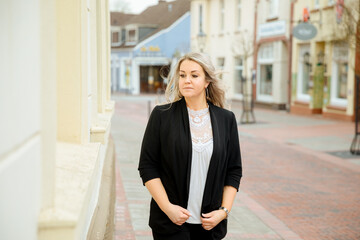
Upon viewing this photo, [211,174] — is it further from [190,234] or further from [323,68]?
A: [323,68]

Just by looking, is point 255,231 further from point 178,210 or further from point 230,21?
point 230,21

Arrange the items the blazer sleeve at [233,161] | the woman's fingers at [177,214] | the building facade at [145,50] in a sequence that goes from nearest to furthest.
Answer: the woman's fingers at [177,214] < the blazer sleeve at [233,161] < the building facade at [145,50]

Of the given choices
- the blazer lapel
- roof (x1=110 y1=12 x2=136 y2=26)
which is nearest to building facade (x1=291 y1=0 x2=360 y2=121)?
the blazer lapel

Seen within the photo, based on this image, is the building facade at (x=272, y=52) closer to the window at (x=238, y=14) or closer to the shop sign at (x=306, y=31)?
the window at (x=238, y=14)

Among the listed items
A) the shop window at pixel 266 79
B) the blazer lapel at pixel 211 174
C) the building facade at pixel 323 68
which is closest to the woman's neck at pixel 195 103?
the blazer lapel at pixel 211 174

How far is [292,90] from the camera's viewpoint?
27281 millimetres

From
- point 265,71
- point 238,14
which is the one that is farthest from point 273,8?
point 238,14

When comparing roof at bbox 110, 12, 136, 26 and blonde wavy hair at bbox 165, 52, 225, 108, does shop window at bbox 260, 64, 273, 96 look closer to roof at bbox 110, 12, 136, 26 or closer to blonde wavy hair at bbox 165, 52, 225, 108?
blonde wavy hair at bbox 165, 52, 225, 108

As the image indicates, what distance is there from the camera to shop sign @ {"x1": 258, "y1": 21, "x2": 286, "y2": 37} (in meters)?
28.5

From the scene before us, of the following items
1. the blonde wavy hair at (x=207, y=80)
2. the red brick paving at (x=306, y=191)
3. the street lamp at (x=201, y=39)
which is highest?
the street lamp at (x=201, y=39)

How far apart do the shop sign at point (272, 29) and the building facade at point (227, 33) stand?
2.93ft

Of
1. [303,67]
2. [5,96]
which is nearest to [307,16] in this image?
[303,67]

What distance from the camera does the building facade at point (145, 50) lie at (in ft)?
163

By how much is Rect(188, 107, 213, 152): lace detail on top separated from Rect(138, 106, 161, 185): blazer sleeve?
187 millimetres
